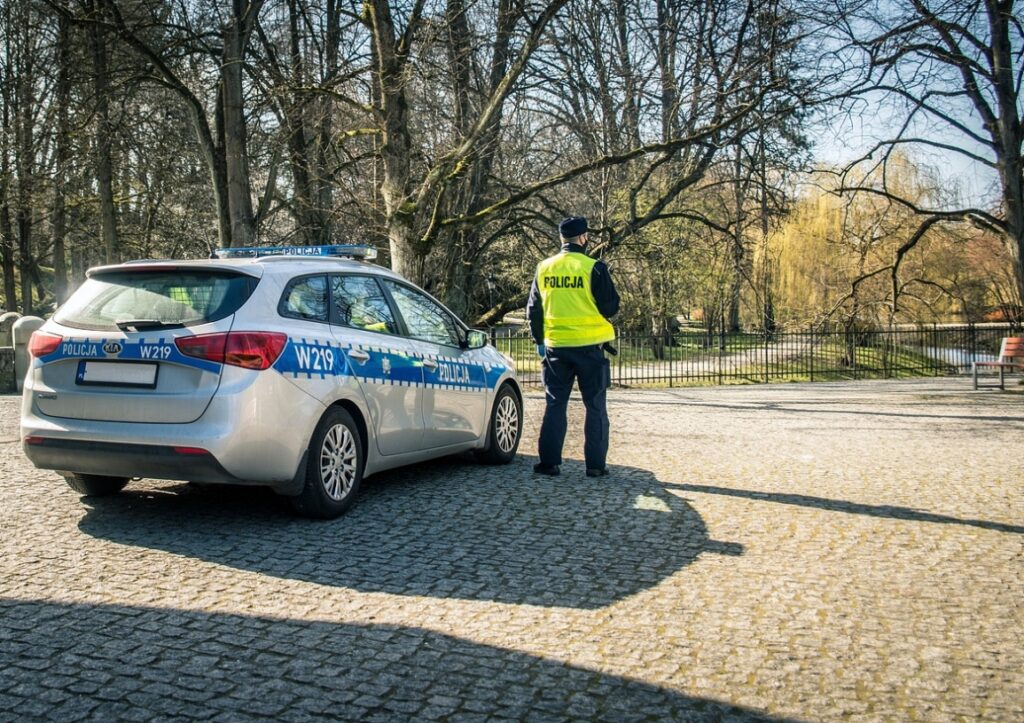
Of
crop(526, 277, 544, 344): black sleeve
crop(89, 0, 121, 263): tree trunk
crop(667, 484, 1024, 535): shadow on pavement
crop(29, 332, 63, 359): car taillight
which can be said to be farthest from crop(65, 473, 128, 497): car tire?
crop(89, 0, 121, 263): tree trunk

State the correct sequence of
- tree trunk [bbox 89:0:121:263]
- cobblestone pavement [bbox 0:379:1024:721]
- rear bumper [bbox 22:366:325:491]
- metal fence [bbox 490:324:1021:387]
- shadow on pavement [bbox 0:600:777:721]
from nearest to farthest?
shadow on pavement [bbox 0:600:777:721]
cobblestone pavement [bbox 0:379:1024:721]
rear bumper [bbox 22:366:325:491]
tree trunk [bbox 89:0:121:263]
metal fence [bbox 490:324:1021:387]

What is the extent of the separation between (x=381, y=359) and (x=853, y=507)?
3.52m

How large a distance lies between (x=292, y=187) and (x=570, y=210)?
261 inches

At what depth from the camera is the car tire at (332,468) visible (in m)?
5.98

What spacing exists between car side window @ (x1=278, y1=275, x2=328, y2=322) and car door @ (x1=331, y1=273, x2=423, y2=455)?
0.10 m

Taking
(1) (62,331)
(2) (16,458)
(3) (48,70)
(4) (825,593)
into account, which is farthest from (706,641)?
(3) (48,70)

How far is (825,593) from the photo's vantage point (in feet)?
15.5

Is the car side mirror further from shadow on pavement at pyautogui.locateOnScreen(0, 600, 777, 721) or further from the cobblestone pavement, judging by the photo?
shadow on pavement at pyautogui.locateOnScreen(0, 600, 777, 721)

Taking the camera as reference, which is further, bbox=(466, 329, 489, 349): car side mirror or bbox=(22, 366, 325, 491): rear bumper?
bbox=(466, 329, 489, 349): car side mirror

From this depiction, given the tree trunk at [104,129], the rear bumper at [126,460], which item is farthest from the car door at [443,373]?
the tree trunk at [104,129]

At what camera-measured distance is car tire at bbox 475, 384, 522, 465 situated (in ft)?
27.8

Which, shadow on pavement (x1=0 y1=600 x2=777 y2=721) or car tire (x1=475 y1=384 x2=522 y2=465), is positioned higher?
car tire (x1=475 y1=384 x2=522 y2=465)

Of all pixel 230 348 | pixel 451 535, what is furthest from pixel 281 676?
pixel 230 348

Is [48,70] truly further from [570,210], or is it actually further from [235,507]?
[235,507]
